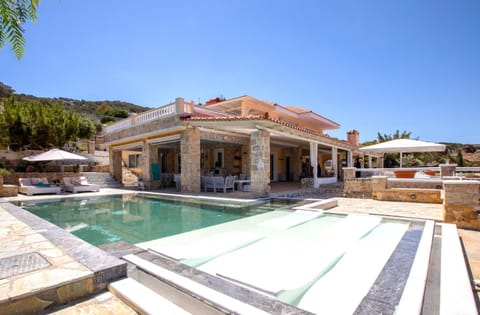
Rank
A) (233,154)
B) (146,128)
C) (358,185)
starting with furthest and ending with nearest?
(233,154)
(146,128)
(358,185)

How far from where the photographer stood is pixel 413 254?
14.1 ft

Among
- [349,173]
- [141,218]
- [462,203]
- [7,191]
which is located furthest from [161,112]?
[462,203]

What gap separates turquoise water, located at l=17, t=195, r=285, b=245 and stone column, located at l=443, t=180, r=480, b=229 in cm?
532

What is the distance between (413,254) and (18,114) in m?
23.6

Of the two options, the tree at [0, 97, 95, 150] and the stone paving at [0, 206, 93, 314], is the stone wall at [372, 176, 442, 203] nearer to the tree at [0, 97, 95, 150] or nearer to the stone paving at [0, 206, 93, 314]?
the stone paving at [0, 206, 93, 314]

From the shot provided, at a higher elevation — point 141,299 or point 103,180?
point 103,180

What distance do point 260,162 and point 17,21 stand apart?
10239mm

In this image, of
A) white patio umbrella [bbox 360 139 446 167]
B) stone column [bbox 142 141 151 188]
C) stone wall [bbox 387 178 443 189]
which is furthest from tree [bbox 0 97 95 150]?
stone wall [bbox 387 178 443 189]

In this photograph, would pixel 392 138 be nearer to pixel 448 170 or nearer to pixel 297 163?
pixel 297 163

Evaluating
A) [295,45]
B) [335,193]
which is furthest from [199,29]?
[335,193]

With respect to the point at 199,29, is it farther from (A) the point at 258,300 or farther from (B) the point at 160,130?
(A) the point at 258,300

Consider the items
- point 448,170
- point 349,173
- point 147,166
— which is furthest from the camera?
point 147,166

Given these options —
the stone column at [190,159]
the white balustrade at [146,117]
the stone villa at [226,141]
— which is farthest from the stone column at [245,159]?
the white balustrade at [146,117]

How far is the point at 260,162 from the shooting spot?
1197cm
